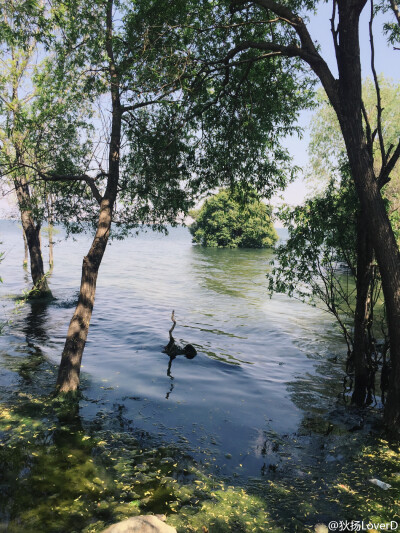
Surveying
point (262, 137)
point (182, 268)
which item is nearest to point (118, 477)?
point (262, 137)

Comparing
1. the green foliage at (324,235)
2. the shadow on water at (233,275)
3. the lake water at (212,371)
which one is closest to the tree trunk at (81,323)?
the lake water at (212,371)

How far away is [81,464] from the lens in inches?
313

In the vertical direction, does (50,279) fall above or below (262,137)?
below

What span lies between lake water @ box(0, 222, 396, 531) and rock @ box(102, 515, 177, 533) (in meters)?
3.10

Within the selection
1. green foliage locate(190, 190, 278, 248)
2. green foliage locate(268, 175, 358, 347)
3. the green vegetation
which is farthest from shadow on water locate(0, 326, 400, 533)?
green foliage locate(190, 190, 278, 248)

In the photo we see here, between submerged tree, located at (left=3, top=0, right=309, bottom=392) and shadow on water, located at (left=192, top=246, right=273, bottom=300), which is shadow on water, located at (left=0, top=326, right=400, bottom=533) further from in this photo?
shadow on water, located at (left=192, top=246, right=273, bottom=300)

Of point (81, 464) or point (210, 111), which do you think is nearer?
point (81, 464)

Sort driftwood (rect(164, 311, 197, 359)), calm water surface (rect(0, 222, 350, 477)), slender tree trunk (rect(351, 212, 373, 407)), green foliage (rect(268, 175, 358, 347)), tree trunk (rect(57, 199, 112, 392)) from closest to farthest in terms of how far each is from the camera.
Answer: slender tree trunk (rect(351, 212, 373, 407)) → calm water surface (rect(0, 222, 350, 477)) → tree trunk (rect(57, 199, 112, 392)) → green foliage (rect(268, 175, 358, 347)) → driftwood (rect(164, 311, 197, 359))

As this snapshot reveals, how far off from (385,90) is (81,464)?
51922mm

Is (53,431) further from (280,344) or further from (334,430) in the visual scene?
(280,344)

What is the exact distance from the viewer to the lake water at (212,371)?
1007 cm

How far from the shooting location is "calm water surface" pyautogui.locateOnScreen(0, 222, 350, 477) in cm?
1111

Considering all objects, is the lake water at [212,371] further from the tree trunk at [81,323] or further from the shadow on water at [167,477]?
the tree trunk at [81,323]

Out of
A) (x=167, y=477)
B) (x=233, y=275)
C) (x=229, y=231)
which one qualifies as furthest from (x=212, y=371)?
(x=229, y=231)
